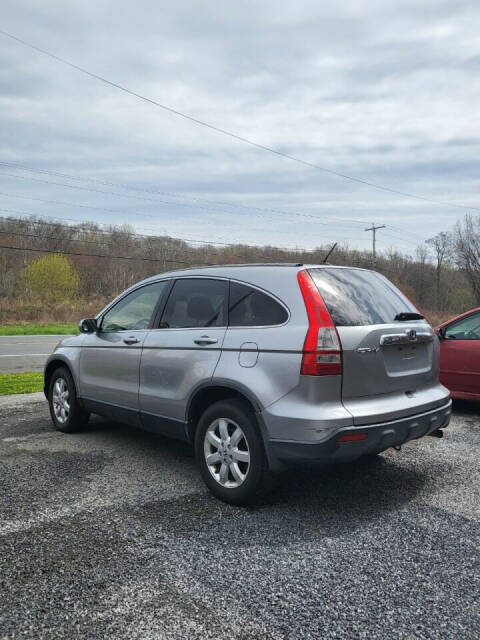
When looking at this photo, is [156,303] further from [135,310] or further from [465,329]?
[465,329]

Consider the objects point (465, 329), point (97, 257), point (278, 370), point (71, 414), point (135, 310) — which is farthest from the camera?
point (97, 257)

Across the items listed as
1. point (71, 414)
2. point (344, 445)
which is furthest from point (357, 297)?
point (71, 414)

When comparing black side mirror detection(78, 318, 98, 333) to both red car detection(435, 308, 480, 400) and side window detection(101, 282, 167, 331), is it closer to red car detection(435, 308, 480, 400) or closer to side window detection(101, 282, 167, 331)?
side window detection(101, 282, 167, 331)

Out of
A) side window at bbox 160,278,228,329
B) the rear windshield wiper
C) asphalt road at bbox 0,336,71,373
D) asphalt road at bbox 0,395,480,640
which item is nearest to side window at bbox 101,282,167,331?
side window at bbox 160,278,228,329

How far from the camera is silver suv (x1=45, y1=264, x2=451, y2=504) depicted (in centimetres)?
343

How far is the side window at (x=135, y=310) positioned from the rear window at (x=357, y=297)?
1.72 m

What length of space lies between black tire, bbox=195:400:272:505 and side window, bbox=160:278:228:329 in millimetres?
669

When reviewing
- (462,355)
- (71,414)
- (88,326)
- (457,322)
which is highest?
(88,326)

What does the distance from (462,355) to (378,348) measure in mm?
3649

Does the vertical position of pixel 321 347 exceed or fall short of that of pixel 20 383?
it exceeds it

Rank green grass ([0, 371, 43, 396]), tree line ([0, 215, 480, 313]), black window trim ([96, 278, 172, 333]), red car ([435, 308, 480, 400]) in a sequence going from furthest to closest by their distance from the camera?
tree line ([0, 215, 480, 313]) → green grass ([0, 371, 43, 396]) → red car ([435, 308, 480, 400]) → black window trim ([96, 278, 172, 333])

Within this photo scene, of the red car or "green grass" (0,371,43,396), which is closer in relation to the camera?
the red car

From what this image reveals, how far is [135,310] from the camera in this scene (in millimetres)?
5184

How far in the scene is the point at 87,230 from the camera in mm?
44250
